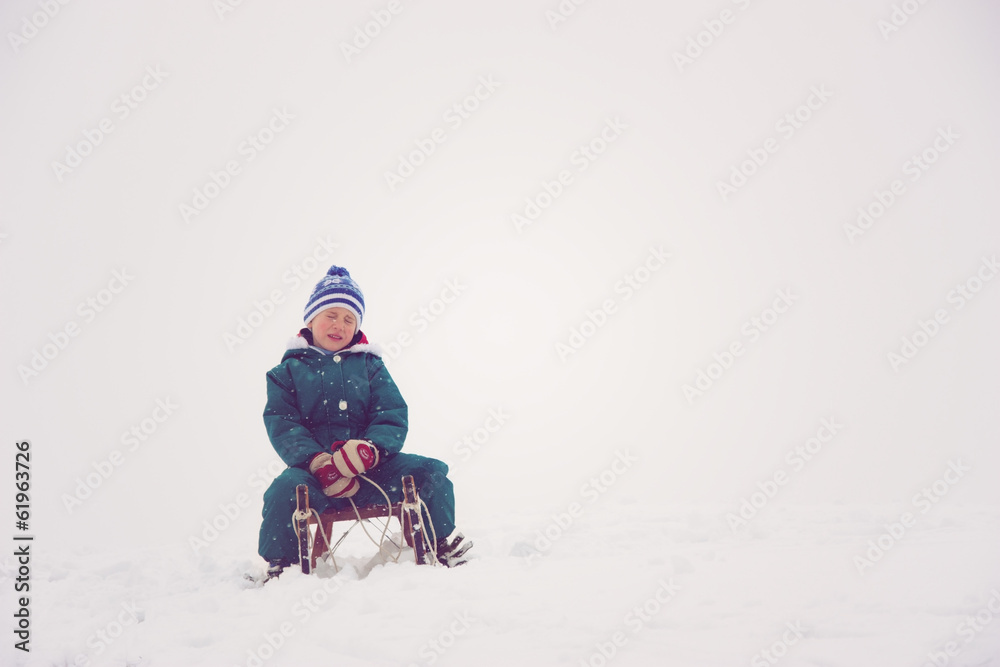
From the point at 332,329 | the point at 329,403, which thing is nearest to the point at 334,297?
the point at 332,329

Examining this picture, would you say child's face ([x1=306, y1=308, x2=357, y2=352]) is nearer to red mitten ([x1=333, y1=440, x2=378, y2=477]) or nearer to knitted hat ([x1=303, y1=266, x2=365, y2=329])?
knitted hat ([x1=303, y1=266, x2=365, y2=329])

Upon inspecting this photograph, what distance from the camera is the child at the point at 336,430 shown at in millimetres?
3307

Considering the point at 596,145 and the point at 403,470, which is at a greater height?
the point at 596,145

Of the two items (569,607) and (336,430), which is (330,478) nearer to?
(336,430)

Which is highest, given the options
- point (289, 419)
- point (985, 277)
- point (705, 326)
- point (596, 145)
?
point (705, 326)

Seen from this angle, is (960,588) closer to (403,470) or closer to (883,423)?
(403,470)

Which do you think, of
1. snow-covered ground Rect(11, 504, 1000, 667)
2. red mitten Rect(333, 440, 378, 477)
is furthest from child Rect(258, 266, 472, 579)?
snow-covered ground Rect(11, 504, 1000, 667)

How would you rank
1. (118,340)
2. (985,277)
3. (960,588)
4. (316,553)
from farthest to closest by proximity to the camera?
1. (118,340)
2. (985,277)
3. (316,553)
4. (960,588)

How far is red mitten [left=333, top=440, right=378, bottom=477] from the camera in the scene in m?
3.30

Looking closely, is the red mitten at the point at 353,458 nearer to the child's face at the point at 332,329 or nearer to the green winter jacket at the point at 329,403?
the green winter jacket at the point at 329,403

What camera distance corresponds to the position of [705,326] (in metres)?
176

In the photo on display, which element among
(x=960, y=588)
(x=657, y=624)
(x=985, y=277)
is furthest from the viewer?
(x=985, y=277)

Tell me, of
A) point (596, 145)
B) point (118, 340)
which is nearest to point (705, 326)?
point (118, 340)

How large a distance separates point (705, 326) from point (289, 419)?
607 ft
